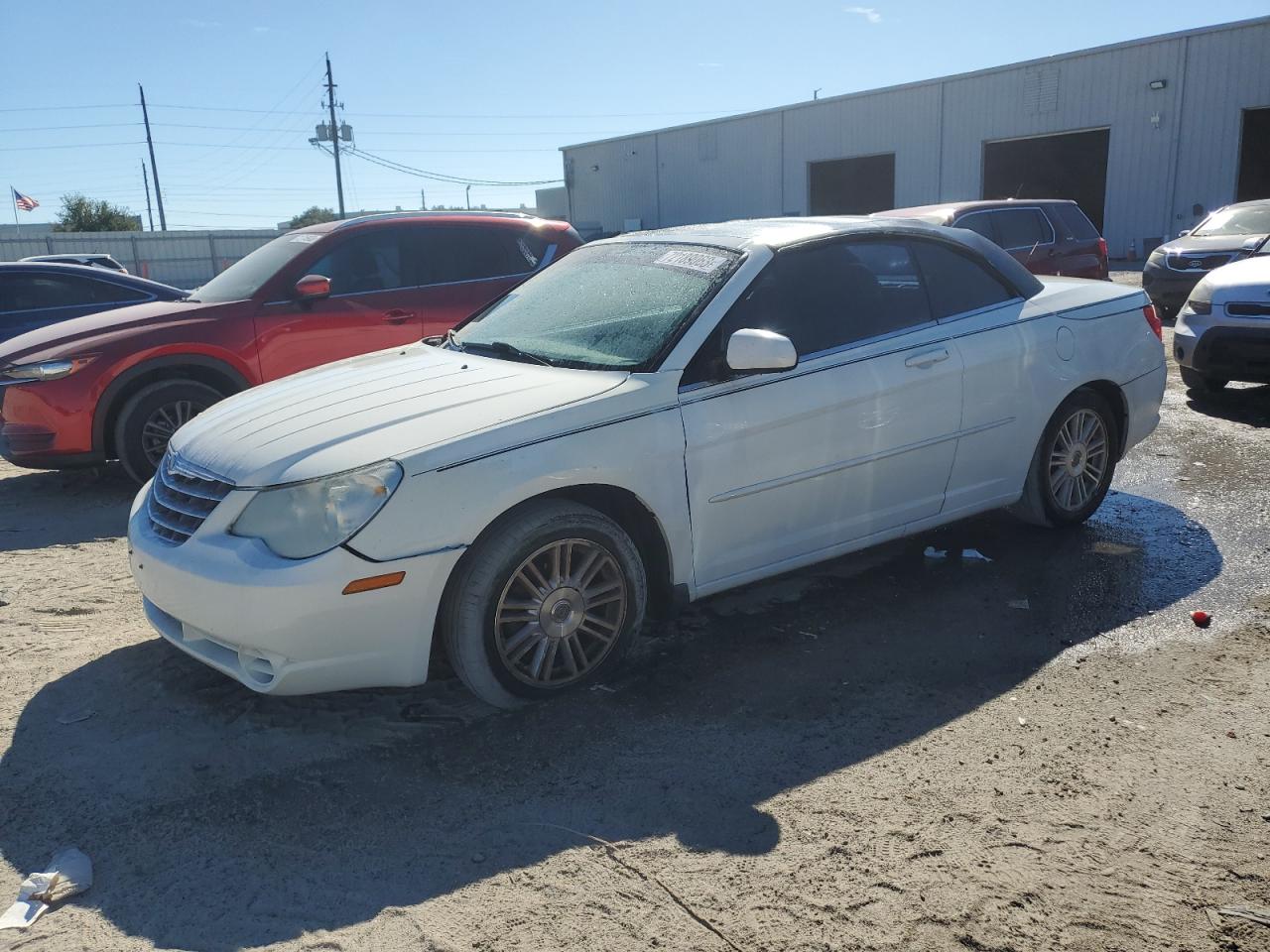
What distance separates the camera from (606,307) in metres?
4.40

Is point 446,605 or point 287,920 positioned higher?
point 446,605

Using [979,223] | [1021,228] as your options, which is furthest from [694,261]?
[1021,228]

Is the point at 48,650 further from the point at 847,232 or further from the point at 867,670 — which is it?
the point at 847,232

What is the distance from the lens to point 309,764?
3375 mm

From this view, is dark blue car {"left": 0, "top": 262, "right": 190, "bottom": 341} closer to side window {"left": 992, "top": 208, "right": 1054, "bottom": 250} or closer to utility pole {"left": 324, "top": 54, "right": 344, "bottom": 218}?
side window {"left": 992, "top": 208, "right": 1054, "bottom": 250}

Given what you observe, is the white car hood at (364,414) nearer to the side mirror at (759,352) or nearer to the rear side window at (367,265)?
the side mirror at (759,352)

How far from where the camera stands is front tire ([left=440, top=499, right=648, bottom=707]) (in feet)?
11.4

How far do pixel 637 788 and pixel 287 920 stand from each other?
1.06m

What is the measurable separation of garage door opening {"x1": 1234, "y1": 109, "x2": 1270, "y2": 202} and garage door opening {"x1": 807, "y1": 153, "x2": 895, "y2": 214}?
10185 mm

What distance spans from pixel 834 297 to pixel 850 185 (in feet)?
108

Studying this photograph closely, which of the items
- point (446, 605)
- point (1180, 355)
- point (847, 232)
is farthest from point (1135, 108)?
point (446, 605)

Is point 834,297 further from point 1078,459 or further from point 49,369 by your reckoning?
point 49,369

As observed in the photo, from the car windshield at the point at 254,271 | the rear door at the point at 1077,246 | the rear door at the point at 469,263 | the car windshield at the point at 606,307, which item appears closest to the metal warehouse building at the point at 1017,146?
the rear door at the point at 1077,246

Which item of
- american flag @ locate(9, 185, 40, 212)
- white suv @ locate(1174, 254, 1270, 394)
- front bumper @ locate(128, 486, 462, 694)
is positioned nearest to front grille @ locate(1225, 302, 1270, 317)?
white suv @ locate(1174, 254, 1270, 394)
